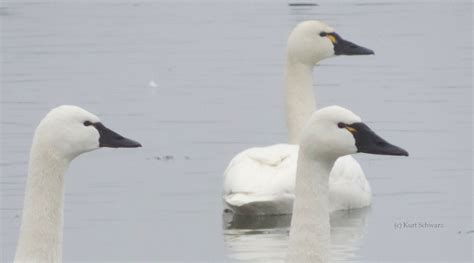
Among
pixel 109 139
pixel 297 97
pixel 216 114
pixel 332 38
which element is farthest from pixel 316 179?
pixel 216 114

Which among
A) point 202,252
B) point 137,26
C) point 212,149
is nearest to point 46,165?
point 202,252

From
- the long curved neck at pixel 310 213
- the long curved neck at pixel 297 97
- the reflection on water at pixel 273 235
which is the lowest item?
the reflection on water at pixel 273 235

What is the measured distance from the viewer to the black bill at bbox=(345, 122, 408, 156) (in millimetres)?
8797

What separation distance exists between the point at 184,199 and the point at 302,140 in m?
5.24

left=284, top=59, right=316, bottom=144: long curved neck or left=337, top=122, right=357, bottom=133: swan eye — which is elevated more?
left=337, top=122, right=357, bottom=133: swan eye

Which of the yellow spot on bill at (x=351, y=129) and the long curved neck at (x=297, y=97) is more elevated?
the yellow spot on bill at (x=351, y=129)

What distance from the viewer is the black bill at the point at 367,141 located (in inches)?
346

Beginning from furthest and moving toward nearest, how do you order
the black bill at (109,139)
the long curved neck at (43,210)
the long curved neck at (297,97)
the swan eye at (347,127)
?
1. the long curved neck at (297,97)
2. the black bill at (109,139)
3. the swan eye at (347,127)
4. the long curved neck at (43,210)

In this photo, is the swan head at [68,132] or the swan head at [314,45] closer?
the swan head at [68,132]

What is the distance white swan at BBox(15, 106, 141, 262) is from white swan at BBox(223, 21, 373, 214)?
182 inches

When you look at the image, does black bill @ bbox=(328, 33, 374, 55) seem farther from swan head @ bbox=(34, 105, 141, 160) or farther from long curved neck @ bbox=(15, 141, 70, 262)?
long curved neck @ bbox=(15, 141, 70, 262)

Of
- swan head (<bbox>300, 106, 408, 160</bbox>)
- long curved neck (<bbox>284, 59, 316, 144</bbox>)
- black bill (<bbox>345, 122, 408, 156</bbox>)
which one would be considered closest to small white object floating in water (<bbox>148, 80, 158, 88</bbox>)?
long curved neck (<bbox>284, 59, 316, 144</bbox>)

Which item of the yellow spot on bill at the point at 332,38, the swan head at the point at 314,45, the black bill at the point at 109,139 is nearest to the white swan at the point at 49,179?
the black bill at the point at 109,139

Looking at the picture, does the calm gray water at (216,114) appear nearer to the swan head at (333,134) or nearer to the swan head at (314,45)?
the swan head at (314,45)
